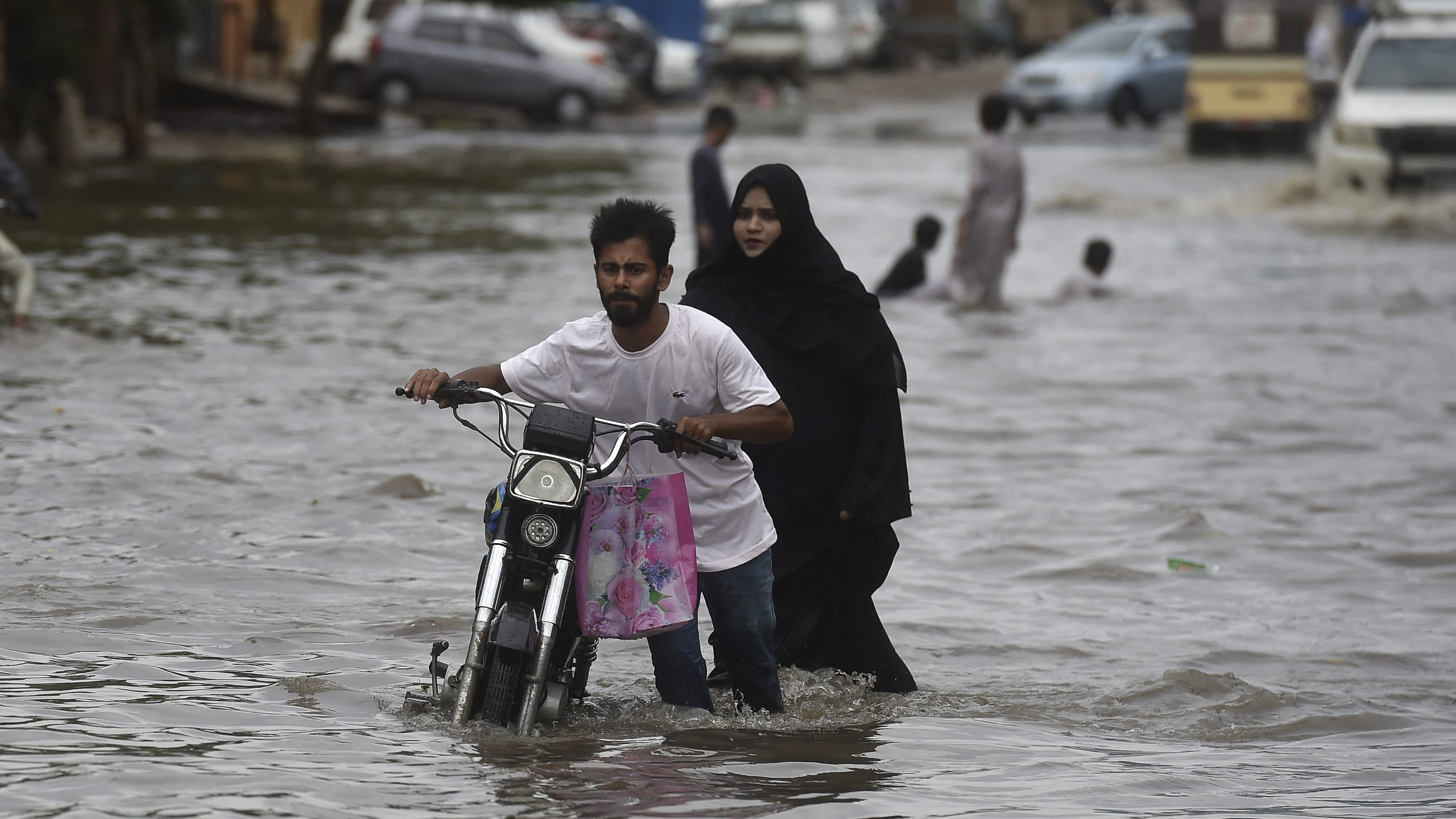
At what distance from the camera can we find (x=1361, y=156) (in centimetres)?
2119

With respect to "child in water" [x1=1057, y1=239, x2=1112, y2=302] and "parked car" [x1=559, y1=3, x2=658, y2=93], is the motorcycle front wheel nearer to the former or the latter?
"child in water" [x1=1057, y1=239, x2=1112, y2=302]

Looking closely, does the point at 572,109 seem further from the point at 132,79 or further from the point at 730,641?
the point at 730,641

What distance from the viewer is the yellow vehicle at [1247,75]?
1109 inches

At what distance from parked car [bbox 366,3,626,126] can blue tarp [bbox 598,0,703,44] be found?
9.86 meters

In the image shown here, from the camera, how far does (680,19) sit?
43969 millimetres

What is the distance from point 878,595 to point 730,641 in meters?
2.61

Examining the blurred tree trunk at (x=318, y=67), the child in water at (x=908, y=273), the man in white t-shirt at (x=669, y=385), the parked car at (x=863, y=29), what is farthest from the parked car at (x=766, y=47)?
the man in white t-shirt at (x=669, y=385)

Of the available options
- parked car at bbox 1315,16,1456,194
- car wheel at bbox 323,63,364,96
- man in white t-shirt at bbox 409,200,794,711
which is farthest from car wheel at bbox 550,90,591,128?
man in white t-shirt at bbox 409,200,794,711

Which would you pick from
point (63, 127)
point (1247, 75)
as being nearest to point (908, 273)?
point (63, 127)

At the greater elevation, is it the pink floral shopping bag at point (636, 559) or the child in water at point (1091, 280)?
the pink floral shopping bag at point (636, 559)

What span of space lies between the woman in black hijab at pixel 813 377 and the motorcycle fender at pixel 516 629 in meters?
→ 1.07

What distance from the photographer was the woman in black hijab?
5.71 metres

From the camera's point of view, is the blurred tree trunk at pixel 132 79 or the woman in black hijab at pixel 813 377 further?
the blurred tree trunk at pixel 132 79

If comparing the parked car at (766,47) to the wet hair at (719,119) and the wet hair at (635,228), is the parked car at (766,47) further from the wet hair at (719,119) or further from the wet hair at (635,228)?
the wet hair at (635,228)
